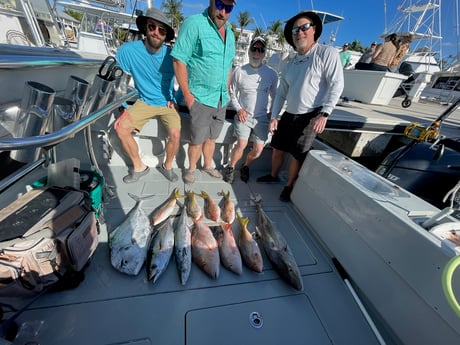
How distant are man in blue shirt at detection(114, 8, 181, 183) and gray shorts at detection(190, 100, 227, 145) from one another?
0.26 metres

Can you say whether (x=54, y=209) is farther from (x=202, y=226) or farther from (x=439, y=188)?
(x=439, y=188)

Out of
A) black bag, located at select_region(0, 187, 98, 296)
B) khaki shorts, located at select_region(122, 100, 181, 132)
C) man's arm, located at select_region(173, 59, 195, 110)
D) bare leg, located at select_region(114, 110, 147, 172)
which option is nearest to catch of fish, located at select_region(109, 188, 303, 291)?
black bag, located at select_region(0, 187, 98, 296)

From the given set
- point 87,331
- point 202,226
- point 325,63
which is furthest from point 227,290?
point 325,63

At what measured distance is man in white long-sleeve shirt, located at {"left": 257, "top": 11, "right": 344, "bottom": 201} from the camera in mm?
1971

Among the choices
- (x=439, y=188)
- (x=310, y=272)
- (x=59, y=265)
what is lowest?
(x=310, y=272)

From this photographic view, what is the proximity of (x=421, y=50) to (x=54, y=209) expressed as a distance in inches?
620

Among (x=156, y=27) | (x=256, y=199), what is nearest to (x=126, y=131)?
(x=156, y=27)

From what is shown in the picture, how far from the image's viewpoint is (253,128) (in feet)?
8.65

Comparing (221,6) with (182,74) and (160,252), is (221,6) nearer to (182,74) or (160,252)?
(182,74)

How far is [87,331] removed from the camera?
1.22m

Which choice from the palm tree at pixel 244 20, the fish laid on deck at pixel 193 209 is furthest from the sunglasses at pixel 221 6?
the palm tree at pixel 244 20

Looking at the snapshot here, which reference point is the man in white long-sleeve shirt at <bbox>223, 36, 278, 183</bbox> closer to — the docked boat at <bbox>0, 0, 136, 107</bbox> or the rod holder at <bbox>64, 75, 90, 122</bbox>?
the docked boat at <bbox>0, 0, 136, 107</bbox>

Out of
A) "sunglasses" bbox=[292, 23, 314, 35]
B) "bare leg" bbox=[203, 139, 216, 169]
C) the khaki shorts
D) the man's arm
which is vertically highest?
"sunglasses" bbox=[292, 23, 314, 35]

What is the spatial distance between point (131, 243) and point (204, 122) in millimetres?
1432
